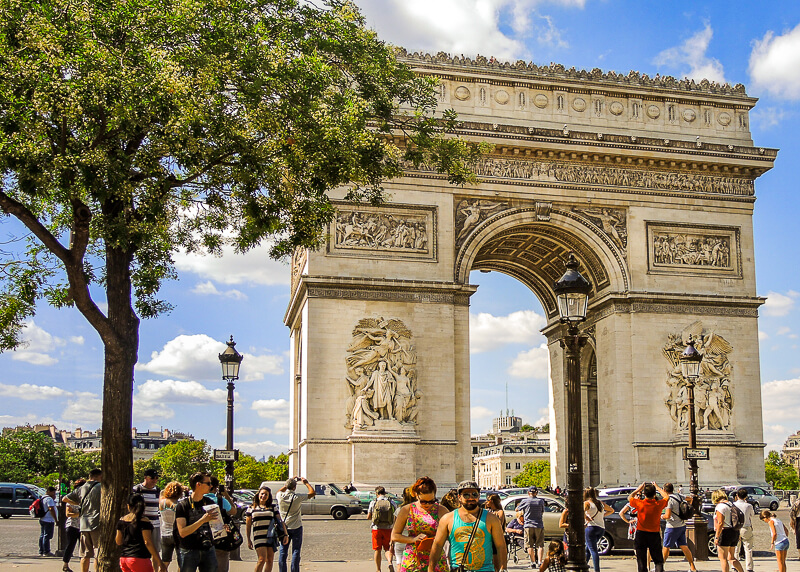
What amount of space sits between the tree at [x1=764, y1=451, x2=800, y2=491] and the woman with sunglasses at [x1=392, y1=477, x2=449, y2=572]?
112 metres

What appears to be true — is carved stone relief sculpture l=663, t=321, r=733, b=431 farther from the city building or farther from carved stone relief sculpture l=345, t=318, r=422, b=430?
the city building

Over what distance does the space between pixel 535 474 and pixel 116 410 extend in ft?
390

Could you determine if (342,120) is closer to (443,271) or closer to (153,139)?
(153,139)

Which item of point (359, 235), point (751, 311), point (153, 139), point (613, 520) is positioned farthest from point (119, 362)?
point (751, 311)

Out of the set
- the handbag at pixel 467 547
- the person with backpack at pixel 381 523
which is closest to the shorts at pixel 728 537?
the person with backpack at pixel 381 523

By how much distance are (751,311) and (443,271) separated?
1088 centimetres

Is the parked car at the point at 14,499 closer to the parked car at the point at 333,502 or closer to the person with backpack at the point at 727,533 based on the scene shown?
the parked car at the point at 333,502

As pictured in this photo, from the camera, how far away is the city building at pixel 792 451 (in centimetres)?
16312

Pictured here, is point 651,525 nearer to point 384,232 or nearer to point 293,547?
point 293,547

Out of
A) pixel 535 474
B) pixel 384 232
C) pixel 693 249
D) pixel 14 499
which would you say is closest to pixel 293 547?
pixel 384 232

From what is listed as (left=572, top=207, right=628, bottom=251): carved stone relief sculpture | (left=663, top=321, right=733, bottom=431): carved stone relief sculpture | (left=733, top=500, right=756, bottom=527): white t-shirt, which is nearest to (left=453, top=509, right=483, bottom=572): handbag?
(left=733, top=500, right=756, bottom=527): white t-shirt

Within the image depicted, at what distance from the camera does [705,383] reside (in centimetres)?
3312

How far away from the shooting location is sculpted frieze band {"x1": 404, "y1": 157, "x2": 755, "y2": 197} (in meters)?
33.3

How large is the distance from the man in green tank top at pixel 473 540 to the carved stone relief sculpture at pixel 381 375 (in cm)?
2200
